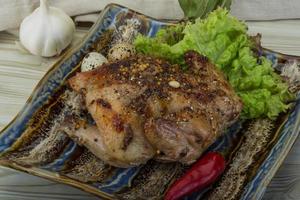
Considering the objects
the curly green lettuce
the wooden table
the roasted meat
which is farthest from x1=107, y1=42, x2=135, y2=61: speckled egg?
the wooden table

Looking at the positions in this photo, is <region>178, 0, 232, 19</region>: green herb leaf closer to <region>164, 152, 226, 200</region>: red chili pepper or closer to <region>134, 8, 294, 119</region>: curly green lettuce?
<region>134, 8, 294, 119</region>: curly green lettuce

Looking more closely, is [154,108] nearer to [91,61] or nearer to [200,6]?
[91,61]

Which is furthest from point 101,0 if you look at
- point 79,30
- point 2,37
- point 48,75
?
point 48,75

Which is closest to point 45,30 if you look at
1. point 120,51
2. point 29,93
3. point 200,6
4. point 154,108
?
point 29,93

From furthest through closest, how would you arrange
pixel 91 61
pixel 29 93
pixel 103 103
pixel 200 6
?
pixel 200 6 < pixel 29 93 < pixel 91 61 < pixel 103 103

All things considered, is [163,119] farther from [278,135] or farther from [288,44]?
[288,44]

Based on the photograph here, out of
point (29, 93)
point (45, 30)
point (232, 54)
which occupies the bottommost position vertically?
point (29, 93)
